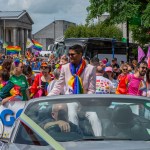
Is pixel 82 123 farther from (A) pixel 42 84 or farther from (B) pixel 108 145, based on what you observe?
(A) pixel 42 84

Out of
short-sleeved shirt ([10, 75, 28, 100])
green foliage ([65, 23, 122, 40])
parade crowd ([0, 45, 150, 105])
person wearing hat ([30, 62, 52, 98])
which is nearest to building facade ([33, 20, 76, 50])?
green foliage ([65, 23, 122, 40])

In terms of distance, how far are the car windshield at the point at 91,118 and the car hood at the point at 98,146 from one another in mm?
183

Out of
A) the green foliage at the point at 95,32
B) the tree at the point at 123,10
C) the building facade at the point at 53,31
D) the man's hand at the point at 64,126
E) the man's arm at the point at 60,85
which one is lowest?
the man's hand at the point at 64,126

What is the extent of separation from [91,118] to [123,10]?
21.6 metres

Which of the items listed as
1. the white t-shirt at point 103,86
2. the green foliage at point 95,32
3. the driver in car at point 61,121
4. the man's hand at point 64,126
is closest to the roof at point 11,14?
the green foliage at point 95,32

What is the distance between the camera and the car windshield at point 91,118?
5.55 m

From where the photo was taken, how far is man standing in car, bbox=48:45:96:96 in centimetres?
815

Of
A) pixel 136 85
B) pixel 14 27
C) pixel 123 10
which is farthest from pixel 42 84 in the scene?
pixel 14 27

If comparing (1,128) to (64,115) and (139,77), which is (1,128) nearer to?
(139,77)

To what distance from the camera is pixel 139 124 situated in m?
5.82

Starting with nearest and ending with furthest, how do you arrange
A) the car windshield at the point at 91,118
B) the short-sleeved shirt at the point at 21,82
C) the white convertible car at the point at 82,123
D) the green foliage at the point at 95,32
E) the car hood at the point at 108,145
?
the car hood at the point at 108,145 → the white convertible car at the point at 82,123 → the car windshield at the point at 91,118 → the short-sleeved shirt at the point at 21,82 → the green foliage at the point at 95,32

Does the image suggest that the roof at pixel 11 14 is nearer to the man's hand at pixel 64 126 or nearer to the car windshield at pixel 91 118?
the car windshield at pixel 91 118

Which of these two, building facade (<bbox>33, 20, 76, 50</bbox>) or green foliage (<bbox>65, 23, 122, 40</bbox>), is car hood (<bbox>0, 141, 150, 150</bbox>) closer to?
green foliage (<bbox>65, 23, 122, 40</bbox>)

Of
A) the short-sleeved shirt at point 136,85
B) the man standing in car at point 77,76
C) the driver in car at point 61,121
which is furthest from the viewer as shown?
the short-sleeved shirt at point 136,85
